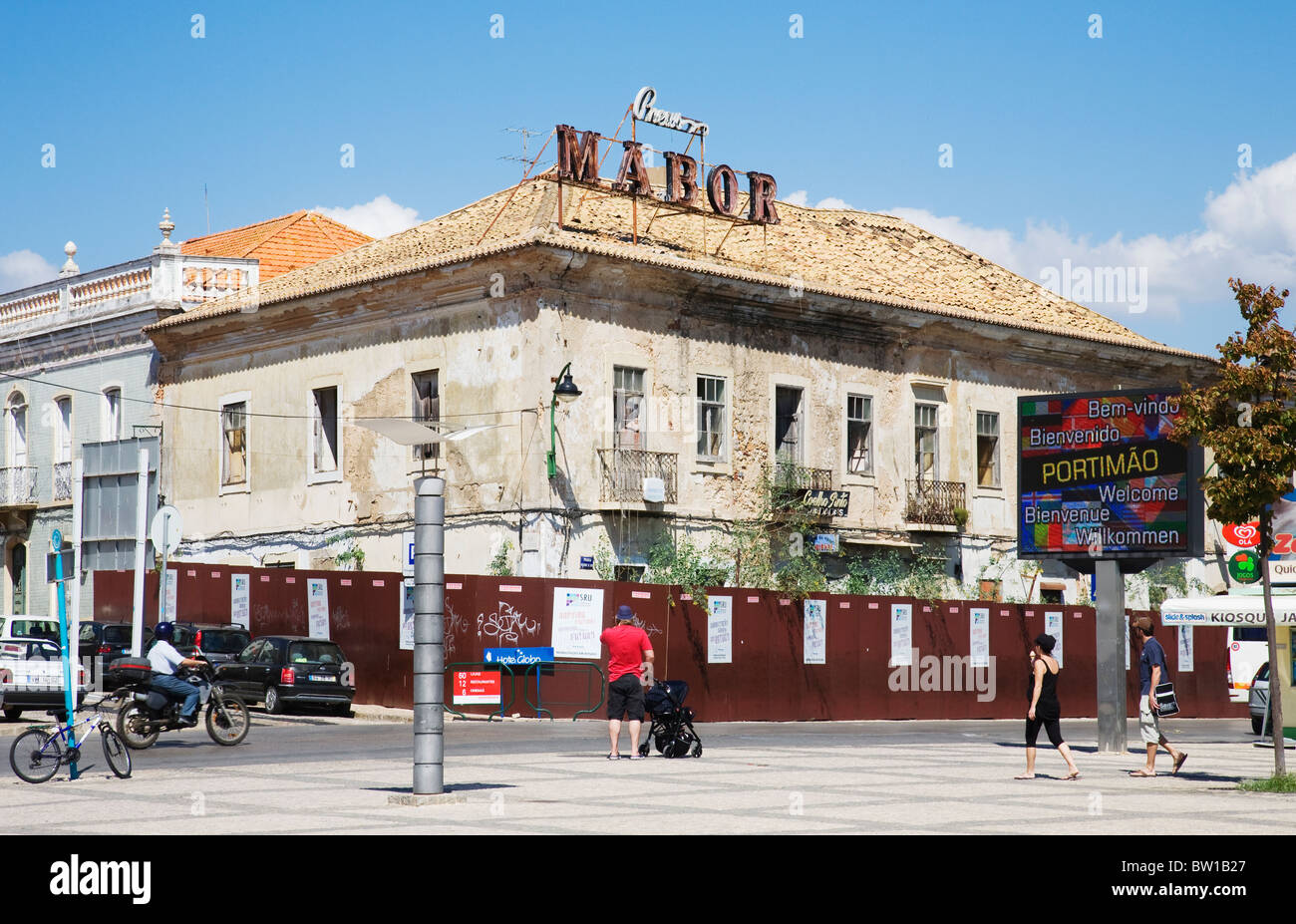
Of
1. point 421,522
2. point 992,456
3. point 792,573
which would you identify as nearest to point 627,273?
point 792,573

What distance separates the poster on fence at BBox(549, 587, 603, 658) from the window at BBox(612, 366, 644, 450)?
199 inches

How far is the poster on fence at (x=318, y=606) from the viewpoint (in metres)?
32.9

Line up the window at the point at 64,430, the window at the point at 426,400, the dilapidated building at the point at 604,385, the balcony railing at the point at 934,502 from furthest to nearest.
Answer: the window at the point at 64,430, the balcony railing at the point at 934,502, the window at the point at 426,400, the dilapidated building at the point at 604,385

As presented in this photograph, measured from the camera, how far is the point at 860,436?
3966 centimetres

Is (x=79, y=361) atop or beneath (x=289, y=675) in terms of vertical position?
atop

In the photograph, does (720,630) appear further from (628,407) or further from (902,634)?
(628,407)

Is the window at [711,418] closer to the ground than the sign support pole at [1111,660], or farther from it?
farther from it

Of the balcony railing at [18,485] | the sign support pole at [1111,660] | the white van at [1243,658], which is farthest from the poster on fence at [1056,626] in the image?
the balcony railing at [18,485]

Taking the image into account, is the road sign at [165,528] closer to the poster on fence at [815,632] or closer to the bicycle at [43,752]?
the bicycle at [43,752]

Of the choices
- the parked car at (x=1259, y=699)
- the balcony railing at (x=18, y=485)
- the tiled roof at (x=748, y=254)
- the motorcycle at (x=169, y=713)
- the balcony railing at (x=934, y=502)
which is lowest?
the parked car at (x=1259, y=699)

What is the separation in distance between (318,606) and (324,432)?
6.22m

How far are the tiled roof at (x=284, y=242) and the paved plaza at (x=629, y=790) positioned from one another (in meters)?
21.6

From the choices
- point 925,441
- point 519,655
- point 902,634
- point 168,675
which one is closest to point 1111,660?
point 519,655
